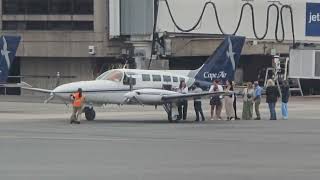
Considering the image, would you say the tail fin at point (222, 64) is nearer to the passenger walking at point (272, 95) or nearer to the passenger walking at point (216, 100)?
the passenger walking at point (216, 100)

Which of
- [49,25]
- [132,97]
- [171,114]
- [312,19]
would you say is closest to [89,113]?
[132,97]

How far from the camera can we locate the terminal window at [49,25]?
200 feet

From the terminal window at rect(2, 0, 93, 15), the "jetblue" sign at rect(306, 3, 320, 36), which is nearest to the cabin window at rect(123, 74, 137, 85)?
the "jetblue" sign at rect(306, 3, 320, 36)

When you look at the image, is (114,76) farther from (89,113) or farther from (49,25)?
(49,25)

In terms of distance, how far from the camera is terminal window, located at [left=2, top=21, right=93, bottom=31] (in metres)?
61.0

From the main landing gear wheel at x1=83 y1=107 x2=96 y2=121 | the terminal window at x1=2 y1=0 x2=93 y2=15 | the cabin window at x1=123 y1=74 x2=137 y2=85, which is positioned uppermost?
the terminal window at x1=2 y1=0 x2=93 y2=15

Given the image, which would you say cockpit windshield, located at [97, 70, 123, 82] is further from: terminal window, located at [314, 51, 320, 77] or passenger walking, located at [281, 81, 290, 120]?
terminal window, located at [314, 51, 320, 77]

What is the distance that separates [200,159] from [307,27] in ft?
128

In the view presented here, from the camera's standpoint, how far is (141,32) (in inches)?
2132

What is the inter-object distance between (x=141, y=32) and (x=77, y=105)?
26.6 meters

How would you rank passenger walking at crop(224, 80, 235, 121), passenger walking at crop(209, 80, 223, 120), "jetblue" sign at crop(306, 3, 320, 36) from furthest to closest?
"jetblue" sign at crop(306, 3, 320, 36) → passenger walking at crop(224, 80, 235, 121) → passenger walking at crop(209, 80, 223, 120)

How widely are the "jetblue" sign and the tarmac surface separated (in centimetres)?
2489

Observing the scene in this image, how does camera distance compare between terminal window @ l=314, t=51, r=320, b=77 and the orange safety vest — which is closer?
the orange safety vest

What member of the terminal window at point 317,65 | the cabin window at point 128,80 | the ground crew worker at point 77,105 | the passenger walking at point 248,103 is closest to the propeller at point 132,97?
the cabin window at point 128,80
